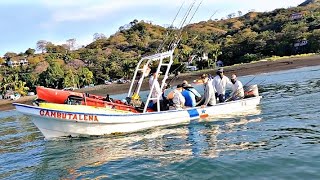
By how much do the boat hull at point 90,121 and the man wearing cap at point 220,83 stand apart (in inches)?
109

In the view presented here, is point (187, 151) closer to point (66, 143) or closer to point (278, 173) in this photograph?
point (278, 173)

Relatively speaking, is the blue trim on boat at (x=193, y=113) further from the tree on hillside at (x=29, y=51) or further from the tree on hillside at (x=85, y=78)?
the tree on hillside at (x=29, y=51)

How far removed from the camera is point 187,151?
10.9m

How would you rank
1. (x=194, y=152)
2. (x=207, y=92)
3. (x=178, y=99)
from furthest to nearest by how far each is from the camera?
(x=207, y=92) < (x=178, y=99) < (x=194, y=152)

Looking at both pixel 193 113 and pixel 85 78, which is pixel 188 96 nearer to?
pixel 193 113

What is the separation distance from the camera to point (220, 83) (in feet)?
59.7

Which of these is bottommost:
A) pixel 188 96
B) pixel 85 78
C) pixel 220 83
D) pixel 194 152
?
pixel 194 152

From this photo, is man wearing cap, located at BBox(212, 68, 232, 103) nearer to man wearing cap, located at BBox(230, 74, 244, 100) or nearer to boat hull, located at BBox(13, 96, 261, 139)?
man wearing cap, located at BBox(230, 74, 244, 100)

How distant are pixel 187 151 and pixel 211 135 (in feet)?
7.70

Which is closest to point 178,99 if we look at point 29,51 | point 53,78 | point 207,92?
point 207,92

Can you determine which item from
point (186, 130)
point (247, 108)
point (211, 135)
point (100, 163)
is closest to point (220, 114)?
point (247, 108)

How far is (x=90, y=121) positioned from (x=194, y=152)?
5.04 m

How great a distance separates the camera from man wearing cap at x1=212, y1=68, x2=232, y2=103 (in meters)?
18.1

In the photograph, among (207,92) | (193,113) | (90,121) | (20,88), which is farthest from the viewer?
(20,88)
